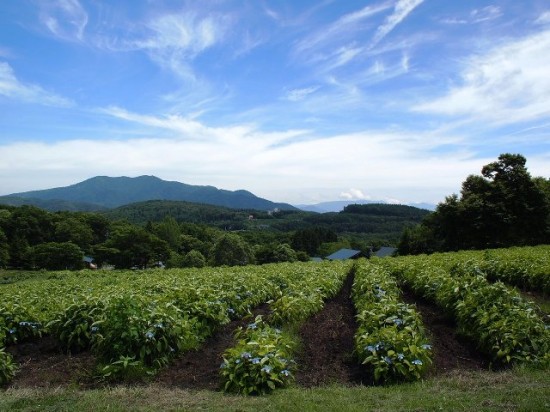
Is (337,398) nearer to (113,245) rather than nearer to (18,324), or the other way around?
(18,324)

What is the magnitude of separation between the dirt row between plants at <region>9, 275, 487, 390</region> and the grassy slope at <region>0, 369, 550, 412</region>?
21.5 inches

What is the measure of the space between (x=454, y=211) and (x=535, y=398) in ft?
132

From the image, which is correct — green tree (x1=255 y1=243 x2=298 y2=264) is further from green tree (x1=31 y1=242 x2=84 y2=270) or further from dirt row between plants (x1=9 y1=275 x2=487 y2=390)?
dirt row between plants (x1=9 y1=275 x2=487 y2=390)

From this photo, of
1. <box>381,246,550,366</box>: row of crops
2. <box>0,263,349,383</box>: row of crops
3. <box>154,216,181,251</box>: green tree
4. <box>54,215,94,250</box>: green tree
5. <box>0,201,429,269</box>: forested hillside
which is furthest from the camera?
<box>154,216,181,251</box>: green tree

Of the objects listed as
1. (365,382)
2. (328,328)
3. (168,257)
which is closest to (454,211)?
(328,328)

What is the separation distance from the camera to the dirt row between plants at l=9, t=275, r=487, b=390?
21.0 feet

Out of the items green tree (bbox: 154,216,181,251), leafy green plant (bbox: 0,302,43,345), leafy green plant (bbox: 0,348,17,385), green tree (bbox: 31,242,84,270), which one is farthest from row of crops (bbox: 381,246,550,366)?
green tree (bbox: 154,216,181,251)

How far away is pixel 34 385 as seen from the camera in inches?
247

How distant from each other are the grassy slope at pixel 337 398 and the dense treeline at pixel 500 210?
38.5 meters

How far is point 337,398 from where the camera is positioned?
525 cm

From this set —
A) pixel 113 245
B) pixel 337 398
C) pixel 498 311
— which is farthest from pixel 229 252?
pixel 337 398

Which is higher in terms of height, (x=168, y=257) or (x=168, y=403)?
(x=168, y=403)

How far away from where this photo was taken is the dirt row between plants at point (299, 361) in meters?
6.39

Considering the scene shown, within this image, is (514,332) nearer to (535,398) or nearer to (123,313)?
(535,398)
